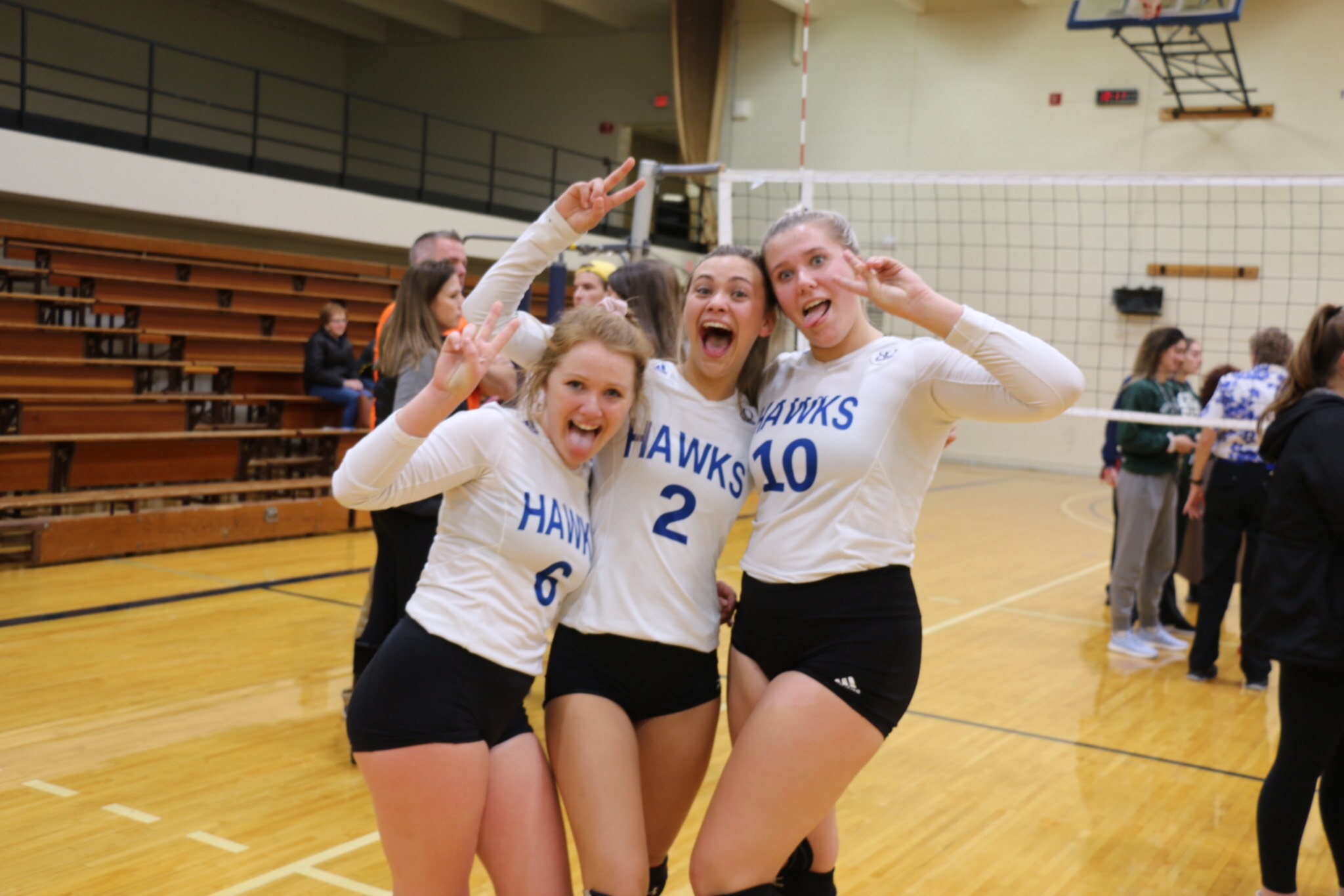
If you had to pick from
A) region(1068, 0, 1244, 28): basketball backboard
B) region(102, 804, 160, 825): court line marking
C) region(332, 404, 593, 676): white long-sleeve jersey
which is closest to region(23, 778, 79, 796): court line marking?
region(102, 804, 160, 825): court line marking

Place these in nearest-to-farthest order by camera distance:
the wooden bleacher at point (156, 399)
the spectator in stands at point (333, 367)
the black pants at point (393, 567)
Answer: the black pants at point (393, 567) < the wooden bleacher at point (156, 399) < the spectator in stands at point (333, 367)

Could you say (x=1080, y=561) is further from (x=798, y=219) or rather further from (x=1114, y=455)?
(x=798, y=219)

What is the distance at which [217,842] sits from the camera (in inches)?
137

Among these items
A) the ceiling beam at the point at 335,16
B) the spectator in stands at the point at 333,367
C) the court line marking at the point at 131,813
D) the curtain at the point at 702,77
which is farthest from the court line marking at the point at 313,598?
the ceiling beam at the point at 335,16

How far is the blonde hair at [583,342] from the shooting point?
229 centimetres

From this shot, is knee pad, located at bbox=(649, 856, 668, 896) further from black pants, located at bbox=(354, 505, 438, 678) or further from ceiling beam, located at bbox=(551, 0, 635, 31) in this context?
ceiling beam, located at bbox=(551, 0, 635, 31)

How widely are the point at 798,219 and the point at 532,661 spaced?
1.08 meters

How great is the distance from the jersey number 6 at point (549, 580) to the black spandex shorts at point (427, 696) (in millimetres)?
151

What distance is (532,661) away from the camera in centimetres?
221

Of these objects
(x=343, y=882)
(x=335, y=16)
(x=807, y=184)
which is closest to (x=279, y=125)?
(x=335, y=16)

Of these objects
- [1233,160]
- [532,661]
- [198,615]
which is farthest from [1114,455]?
[1233,160]

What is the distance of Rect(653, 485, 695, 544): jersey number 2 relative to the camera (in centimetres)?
234

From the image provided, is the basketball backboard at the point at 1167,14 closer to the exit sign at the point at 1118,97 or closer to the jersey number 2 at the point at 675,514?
the exit sign at the point at 1118,97

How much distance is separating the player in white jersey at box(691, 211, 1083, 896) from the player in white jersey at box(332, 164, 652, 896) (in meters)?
0.36
